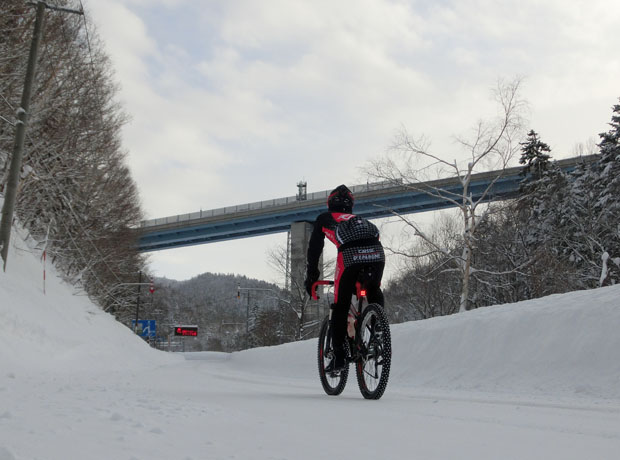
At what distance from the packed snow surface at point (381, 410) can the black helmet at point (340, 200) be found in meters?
1.77

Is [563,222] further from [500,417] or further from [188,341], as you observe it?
[188,341]

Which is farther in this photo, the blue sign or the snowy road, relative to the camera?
the blue sign

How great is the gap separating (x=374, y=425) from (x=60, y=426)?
1.61 meters

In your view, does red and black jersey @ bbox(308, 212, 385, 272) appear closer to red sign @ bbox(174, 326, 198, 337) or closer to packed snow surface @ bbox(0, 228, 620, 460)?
packed snow surface @ bbox(0, 228, 620, 460)

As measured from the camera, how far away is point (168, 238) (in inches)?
2311

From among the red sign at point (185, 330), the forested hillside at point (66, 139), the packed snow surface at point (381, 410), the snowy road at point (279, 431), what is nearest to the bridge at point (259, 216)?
the red sign at point (185, 330)

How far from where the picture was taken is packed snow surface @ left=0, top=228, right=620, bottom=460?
2146 mm

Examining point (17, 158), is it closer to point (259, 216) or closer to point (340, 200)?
point (340, 200)

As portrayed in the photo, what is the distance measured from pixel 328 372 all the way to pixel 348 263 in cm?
119

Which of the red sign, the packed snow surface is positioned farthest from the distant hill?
the packed snow surface

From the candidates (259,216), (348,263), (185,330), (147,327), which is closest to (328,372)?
(348,263)

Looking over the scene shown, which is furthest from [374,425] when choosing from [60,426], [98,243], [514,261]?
[514,261]

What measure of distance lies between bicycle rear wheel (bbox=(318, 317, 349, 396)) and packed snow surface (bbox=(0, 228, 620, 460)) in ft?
0.48

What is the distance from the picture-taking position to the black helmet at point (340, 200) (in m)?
5.09
